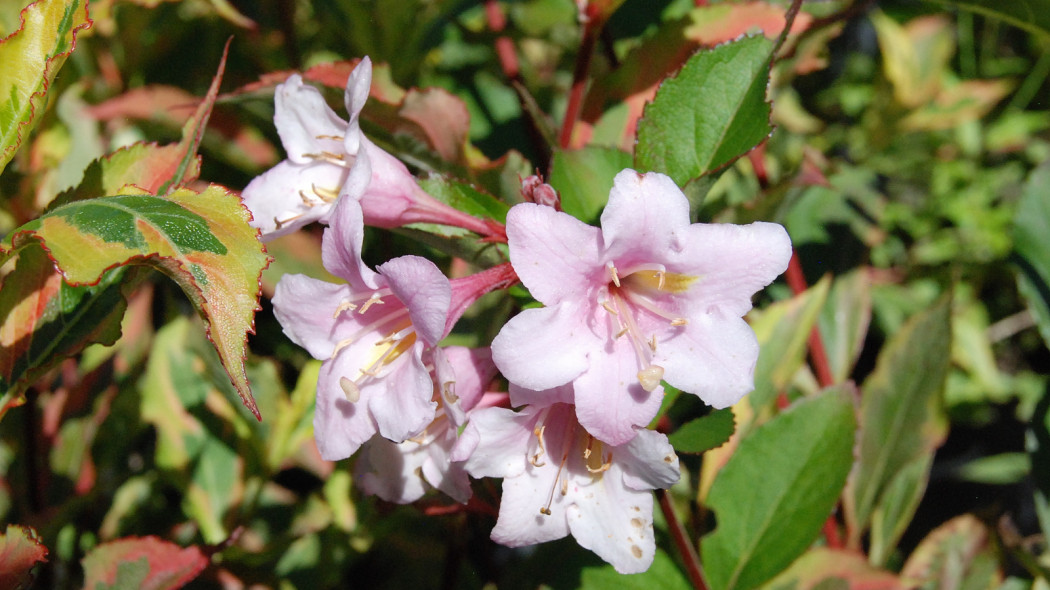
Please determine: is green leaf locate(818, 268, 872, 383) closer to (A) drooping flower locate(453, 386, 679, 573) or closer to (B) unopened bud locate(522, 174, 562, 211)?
(A) drooping flower locate(453, 386, 679, 573)

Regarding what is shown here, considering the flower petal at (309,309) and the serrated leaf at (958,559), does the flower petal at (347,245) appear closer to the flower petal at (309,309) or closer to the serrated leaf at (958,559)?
the flower petal at (309,309)

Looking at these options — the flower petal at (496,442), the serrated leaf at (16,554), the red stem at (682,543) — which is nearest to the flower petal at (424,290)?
the flower petal at (496,442)

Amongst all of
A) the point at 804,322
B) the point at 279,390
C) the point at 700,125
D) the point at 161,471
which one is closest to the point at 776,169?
the point at 804,322

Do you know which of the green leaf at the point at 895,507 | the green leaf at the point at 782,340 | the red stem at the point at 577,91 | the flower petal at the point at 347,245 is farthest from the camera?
the green leaf at the point at 895,507

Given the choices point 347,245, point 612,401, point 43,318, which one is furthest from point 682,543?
point 43,318

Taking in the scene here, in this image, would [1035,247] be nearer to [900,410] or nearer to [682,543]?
[900,410]

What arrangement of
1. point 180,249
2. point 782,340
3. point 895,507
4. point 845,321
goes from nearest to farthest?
point 180,249
point 782,340
point 895,507
point 845,321
